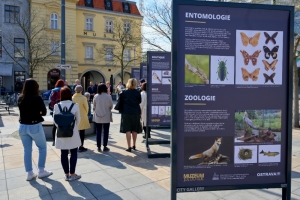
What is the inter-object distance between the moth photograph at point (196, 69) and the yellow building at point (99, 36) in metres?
32.1

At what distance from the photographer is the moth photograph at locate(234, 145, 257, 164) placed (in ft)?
9.00

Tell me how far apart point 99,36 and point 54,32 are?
6539mm

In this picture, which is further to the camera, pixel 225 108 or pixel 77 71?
pixel 77 71

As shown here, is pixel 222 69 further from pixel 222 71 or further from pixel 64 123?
pixel 64 123

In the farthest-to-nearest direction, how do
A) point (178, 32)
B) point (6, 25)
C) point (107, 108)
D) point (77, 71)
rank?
1. point (77, 71)
2. point (6, 25)
3. point (107, 108)
4. point (178, 32)

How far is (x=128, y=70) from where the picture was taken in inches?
1538

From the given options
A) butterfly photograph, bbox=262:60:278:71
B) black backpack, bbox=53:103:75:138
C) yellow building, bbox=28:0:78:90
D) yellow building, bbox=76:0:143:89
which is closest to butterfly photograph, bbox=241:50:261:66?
butterfly photograph, bbox=262:60:278:71

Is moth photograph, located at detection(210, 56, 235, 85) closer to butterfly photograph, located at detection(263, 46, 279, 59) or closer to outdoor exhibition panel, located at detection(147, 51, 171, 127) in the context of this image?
butterfly photograph, located at detection(263, 46, 279, 59)

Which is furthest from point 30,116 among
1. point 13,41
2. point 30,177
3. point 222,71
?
point 13,41

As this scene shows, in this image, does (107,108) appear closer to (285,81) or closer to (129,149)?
(129,149)

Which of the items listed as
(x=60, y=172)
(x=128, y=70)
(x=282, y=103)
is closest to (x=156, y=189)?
(x=60, y=172)

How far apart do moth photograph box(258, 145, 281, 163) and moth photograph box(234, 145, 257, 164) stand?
0.20ft

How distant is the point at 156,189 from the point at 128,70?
35.6 m

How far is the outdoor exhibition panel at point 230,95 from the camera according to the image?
2.58 m
